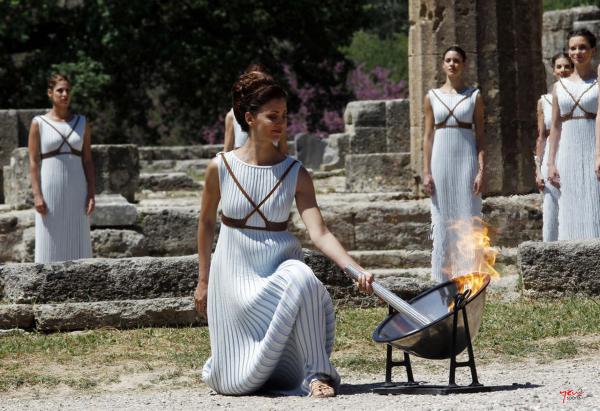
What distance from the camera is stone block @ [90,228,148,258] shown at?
491 inches

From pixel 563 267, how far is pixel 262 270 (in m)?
3.13

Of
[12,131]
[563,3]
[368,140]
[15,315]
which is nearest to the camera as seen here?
[15,315]

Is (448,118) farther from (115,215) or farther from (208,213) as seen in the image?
(208,213)

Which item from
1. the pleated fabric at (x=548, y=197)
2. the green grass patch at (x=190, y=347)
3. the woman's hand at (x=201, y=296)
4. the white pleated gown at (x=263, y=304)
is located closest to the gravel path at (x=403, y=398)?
the white pleated gown at (x=263, y=304)

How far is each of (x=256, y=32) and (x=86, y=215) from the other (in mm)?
20481

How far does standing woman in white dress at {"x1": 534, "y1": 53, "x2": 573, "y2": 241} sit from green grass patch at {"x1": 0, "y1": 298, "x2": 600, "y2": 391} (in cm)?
174

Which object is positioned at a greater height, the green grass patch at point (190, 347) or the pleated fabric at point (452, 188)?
the pleated fabric at point (452, 188)

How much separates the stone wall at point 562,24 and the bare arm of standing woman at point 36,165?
1029 centimetres

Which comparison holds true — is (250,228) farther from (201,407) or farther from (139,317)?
(139,317)

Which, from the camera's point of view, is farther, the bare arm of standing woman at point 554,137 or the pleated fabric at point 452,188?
the pleated fabric at point 452,188

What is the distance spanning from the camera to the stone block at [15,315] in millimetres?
8773

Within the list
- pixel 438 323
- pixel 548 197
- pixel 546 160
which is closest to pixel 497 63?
pixel 546 160

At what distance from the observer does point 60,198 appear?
10531mm

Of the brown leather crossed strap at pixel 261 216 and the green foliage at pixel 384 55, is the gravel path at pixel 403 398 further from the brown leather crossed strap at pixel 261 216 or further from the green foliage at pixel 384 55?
the green foliage at pixel 384 55
